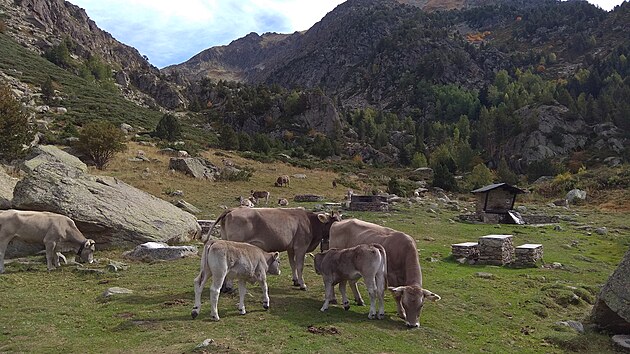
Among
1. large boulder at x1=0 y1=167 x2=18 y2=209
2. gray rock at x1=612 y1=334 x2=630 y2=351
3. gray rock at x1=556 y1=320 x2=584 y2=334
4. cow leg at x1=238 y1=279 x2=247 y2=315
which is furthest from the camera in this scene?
large boulder at x1=0 y1=167 x2=18 y2=209

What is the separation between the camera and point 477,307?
15.0 meters

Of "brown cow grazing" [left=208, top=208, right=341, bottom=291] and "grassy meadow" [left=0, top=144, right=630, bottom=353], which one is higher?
"brown cow grazing" [left=208, top=208, right=341, bottom=291]

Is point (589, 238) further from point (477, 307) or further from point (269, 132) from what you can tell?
point (269, 132)

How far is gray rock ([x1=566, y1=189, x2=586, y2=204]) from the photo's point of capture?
189ft

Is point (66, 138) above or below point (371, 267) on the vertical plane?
above

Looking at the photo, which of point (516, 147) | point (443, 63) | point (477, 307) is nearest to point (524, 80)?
point (443, 63)

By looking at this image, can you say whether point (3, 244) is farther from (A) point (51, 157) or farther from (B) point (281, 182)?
(B) point (281, 182)

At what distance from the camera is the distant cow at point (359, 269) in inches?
483

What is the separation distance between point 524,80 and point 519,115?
190ft

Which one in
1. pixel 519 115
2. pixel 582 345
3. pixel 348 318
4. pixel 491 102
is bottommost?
pixel 582 345

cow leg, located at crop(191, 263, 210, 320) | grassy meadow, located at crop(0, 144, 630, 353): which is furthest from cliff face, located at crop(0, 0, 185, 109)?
cow leg, located at crop(191, 263, 210, 320)

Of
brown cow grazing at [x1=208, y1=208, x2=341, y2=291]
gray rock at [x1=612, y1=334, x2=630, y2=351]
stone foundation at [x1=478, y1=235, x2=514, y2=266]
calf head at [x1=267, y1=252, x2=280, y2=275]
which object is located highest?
brown cow grazing at [x1=208, y1=208, x2=341, y2=291]

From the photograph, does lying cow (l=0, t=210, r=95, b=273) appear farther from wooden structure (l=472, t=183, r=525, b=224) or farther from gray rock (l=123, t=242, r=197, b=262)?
wooden structure (l=472, t=183, r=525, b=224)

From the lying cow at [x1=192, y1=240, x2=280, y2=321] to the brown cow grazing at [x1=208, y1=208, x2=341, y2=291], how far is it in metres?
1.95
